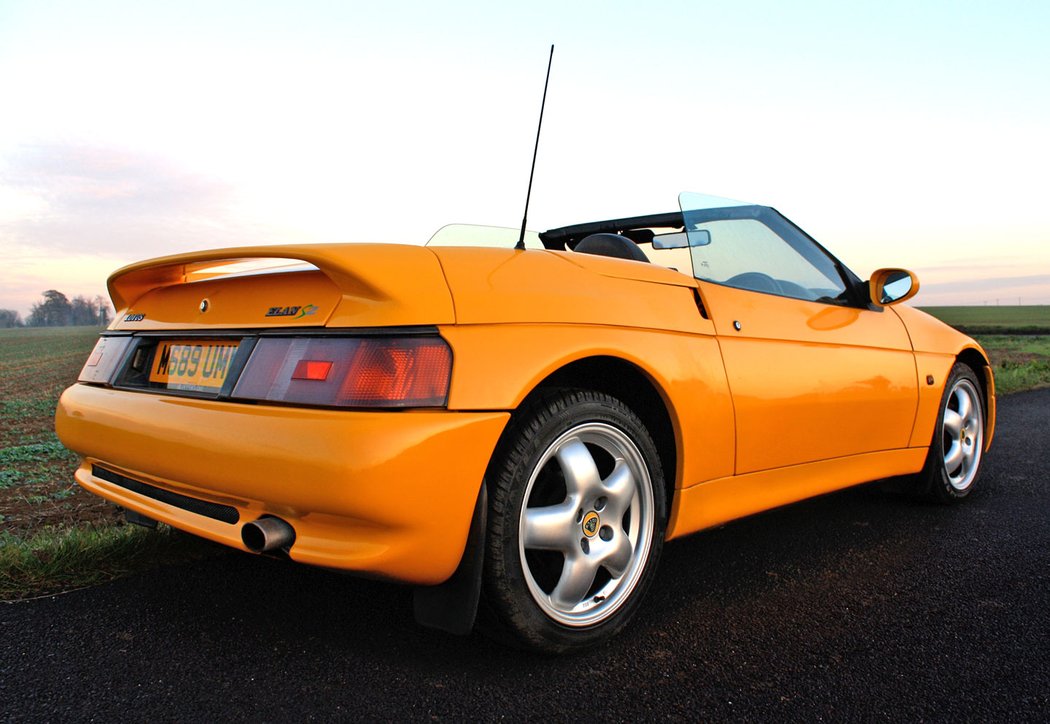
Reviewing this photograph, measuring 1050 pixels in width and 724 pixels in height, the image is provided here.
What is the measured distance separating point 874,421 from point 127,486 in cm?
289

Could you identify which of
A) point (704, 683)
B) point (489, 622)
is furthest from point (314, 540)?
point (704, 683)

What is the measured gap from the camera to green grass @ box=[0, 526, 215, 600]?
8.50 ft

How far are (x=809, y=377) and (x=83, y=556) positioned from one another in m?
2.75

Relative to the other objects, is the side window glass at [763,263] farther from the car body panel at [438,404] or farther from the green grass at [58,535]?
the green grass at [58,535]

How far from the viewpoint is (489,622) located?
2039mm

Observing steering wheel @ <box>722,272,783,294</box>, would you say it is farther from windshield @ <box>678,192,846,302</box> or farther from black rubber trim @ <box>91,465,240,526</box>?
black rubber trim @ <box>91,465,240,526</box>

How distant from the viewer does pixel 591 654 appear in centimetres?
217

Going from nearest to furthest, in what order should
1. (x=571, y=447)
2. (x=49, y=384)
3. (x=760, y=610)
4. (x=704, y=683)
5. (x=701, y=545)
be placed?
(x=704, y=683), (x=571, y=447), (x=760, y=610), (x=701, y=545), (x=49, y=384)

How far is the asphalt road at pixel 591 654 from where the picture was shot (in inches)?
72.5

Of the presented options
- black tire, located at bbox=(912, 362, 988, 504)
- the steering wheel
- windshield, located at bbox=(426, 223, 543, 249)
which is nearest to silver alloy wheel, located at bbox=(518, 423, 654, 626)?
the steering wheel

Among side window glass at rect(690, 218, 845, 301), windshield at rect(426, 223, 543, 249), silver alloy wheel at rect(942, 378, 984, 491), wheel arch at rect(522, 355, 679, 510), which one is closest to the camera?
Result: wheel arch at rect(522, 355, 679, 510)

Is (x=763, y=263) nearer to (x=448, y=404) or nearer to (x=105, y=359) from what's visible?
(x=448, y=404)

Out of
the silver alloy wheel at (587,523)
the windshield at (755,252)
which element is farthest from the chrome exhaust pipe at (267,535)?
the windshield at (755,252)

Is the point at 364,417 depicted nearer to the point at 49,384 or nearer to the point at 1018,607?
the point at 1018,607
